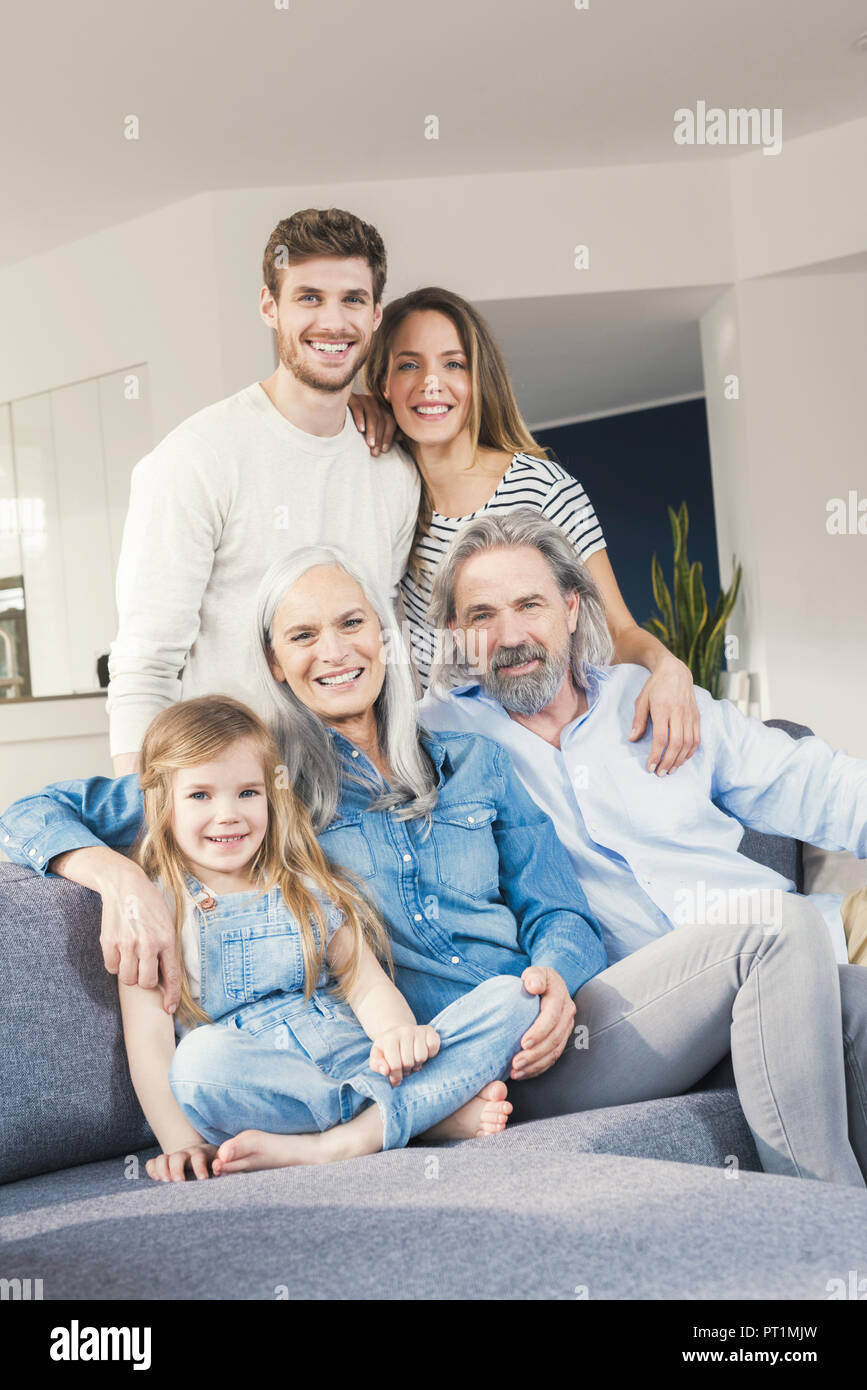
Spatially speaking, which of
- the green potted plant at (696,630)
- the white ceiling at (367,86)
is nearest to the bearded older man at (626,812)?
the white ceiling at (367,86)

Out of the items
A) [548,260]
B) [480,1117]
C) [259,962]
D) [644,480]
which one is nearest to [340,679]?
[259,962]

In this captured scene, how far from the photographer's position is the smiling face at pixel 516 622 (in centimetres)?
218

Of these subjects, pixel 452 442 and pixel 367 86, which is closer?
pixel 452 442

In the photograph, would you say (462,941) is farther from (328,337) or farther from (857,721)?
(857,721)

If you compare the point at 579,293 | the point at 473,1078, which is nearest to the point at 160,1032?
the point at 473,1078

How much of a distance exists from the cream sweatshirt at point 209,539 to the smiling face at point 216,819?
0.36 meters

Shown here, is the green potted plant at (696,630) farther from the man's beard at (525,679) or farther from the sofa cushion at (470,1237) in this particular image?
the sofa cushion at (470,1237)

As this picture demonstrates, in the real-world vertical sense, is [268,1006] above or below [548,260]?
below

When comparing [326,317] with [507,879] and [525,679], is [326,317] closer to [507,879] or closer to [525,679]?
[525,679]

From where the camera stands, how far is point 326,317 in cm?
219

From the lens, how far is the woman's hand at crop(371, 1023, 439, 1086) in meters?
1.56

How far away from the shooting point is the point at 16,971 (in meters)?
1.61

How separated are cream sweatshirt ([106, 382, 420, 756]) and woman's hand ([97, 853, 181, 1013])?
0.48m

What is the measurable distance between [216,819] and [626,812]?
2.34 ft
